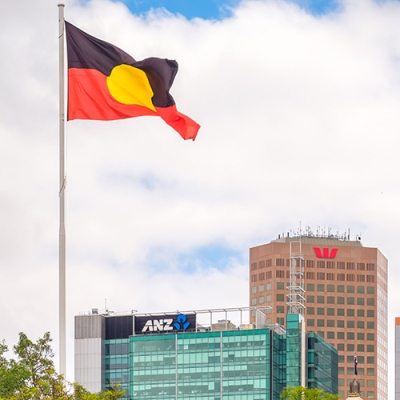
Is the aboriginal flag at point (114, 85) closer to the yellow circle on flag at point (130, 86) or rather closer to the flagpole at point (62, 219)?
the yellow circle on flag at point (130, 86)

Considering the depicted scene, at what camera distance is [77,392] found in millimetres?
73562

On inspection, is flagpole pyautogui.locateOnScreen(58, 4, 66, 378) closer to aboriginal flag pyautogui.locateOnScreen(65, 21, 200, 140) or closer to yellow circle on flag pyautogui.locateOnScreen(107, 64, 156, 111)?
aboriginal flag pyautogui.locateOnScreen(65, 21, 200, 140)

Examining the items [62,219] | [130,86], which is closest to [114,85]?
[130,86]

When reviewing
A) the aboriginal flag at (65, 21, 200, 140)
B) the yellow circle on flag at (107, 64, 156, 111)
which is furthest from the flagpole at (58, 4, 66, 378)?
the yellow circle on flag at (107, 64, 156, 111)

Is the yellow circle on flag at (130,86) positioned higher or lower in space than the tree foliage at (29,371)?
higher

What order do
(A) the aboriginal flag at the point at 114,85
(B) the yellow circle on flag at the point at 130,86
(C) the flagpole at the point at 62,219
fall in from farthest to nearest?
(B) the yellow circle on flag at the point at 130,86, (A) the aboriginal flag at the point at 114,85, (C) the flagpole at the point at 62,219

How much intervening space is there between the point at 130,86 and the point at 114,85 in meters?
0.72

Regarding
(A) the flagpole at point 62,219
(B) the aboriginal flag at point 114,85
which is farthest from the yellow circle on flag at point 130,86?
(A) the flagpole at point 62,219

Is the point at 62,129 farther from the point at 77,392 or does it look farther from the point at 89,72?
the point at 77,392

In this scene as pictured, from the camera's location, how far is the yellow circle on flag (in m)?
61.2

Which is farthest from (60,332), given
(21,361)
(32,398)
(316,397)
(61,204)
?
(316,397)

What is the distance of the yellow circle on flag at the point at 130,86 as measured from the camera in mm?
61188

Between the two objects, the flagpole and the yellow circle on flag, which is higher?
the yellow circle on flag

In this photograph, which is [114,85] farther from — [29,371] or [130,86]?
[29,371]
